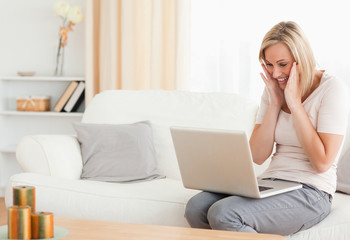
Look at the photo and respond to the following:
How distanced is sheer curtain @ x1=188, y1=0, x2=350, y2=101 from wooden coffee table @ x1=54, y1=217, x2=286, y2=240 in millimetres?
2351

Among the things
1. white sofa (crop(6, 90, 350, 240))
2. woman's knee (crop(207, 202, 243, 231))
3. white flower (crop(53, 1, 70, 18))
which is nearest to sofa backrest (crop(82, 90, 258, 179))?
white sofa (crop(6, 90, 350, 240))

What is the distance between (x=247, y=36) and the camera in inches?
160

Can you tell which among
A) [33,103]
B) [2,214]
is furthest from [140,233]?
[33,103]

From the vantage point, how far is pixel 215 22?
4133mm

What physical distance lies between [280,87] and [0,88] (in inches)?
109

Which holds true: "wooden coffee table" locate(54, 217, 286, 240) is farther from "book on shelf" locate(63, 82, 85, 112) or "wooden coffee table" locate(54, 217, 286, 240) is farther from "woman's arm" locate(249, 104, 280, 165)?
"book on shelf" locate(63, 82, 85, 112)

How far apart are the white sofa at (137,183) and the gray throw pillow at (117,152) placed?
6cm

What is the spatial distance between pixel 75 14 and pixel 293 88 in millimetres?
2378

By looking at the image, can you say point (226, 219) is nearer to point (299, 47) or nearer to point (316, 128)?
point (316, 128)

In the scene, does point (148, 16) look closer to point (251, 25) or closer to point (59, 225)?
point (251, 25)

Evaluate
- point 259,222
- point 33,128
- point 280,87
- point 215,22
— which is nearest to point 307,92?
point 280,87

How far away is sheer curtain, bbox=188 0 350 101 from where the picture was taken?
3.83 m

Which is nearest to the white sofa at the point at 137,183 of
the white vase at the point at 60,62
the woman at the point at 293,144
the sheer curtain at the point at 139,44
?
the woman at the point at 293,144

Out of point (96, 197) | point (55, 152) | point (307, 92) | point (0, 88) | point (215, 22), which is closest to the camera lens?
point (307, 92)
